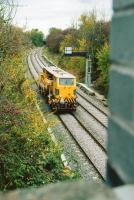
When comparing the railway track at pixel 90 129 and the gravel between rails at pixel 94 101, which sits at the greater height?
the railway track at pixel 90 129

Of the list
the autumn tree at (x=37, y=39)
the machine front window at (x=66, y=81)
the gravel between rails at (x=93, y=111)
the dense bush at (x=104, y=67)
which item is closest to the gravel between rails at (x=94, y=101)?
the gravel between rails at (x=93, y=111)

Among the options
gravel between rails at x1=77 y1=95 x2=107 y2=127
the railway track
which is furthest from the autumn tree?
the railway track

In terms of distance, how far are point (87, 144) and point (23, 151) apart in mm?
7060

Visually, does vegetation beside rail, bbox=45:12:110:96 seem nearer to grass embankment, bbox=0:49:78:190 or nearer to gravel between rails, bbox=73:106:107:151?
gravel between rails, bbox=73:106:107:151

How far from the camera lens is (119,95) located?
1.70 m

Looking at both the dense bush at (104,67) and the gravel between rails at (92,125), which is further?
the dense bush at (104,67)

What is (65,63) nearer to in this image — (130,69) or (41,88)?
(41,88)

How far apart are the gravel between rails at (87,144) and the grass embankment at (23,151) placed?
7.72 ft

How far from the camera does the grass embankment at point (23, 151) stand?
12.9 meters

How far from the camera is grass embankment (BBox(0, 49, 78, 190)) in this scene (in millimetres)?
12922

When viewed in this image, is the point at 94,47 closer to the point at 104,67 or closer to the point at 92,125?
the point at 104,67

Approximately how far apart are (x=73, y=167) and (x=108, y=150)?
1581cm

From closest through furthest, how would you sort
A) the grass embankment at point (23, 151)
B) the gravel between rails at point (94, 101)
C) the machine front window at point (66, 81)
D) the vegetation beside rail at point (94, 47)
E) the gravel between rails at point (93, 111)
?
the grass embankment at point (23, 151) → the gravel between rails at point (93, 111) → the machine front window at point (66, 81) → the gravel between rails at point (94, 101) → the vegetation beside rail at point (94, 47)

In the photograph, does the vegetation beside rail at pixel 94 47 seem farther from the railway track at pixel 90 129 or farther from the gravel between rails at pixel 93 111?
the railway track at pixel 90 129
